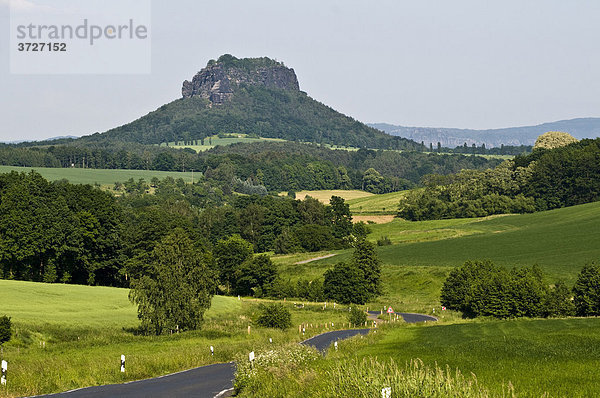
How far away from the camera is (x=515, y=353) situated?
33.2m

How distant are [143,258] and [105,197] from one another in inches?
568

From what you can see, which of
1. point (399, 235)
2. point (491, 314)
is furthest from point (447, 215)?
point (491, 314)

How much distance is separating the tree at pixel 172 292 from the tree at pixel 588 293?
37.5m

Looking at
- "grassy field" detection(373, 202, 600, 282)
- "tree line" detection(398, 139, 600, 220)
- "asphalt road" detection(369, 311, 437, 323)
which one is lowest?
"asphalt road" detection(369, 311, 437, 323)

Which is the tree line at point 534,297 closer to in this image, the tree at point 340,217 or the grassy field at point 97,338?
the grassy field at point 97,338

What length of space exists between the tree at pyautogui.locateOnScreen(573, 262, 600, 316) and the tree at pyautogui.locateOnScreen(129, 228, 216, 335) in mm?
37515

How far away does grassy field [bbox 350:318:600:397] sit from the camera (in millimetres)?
22200

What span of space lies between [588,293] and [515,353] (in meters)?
43.1

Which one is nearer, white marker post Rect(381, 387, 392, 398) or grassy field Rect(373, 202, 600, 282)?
white marker post Rect(381, 387, 392, 398)

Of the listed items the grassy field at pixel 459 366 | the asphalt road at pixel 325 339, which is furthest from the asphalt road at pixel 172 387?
the asphalt road at pixel 325 339

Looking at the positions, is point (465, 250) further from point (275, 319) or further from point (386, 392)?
point (386, 392)

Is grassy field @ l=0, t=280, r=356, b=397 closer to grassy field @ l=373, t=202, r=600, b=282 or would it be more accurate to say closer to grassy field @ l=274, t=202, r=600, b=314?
grassy field @ l=274, t=202, r=600, b=314

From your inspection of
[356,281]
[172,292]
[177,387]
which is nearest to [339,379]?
[177,387]

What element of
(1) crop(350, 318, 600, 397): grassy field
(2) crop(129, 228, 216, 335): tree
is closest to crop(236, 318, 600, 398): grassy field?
(1) crop(350, 318, 600, 397): grassy field
